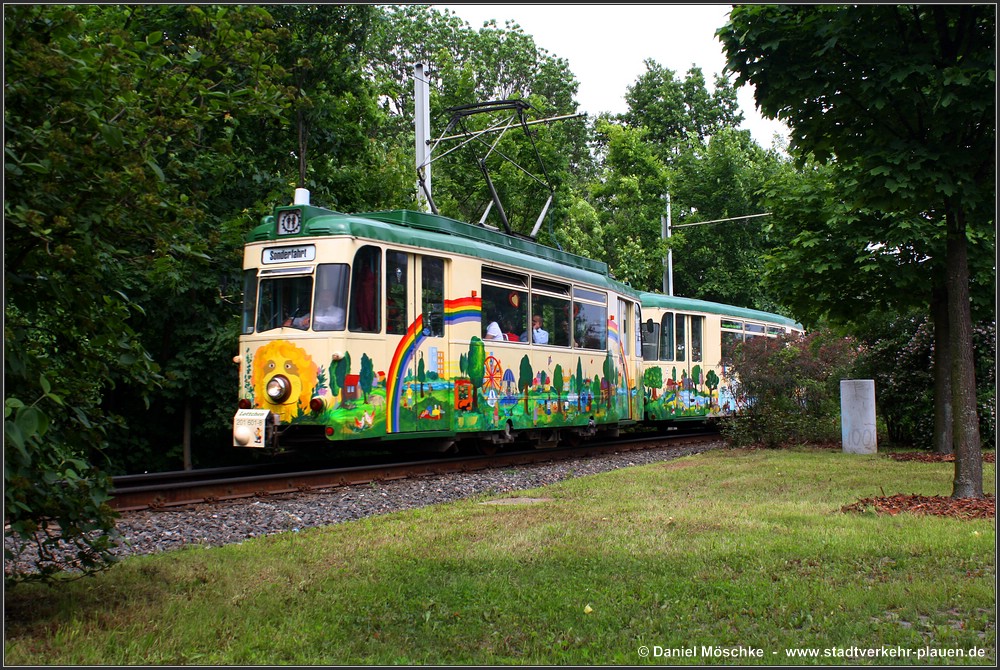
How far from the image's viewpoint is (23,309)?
17.0ft

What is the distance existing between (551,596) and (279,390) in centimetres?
676

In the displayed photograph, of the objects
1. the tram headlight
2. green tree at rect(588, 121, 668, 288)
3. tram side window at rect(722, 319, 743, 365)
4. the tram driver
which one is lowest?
the tram headlight

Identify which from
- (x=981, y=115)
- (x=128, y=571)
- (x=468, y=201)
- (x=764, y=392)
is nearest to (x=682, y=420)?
(x=764, y=392)

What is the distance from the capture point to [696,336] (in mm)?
22375

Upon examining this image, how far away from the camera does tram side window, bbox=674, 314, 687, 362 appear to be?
2170 centimetres

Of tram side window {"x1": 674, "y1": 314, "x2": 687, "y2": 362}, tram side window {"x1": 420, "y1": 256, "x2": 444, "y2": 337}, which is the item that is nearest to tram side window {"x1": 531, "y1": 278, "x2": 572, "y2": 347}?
tram side window {"x1": 420, "y1": 256, "x2": 444, "y2": 337}

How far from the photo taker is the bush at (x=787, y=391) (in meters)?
17.7

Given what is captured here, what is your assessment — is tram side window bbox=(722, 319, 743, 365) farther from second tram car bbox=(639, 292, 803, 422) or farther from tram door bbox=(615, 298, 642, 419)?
tram door bbox=(615, 298, 642, 419)

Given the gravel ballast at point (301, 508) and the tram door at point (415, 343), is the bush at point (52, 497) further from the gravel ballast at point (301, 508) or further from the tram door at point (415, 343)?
the tram door at point (415, 343)

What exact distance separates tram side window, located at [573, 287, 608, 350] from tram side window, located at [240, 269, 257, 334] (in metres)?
6.32

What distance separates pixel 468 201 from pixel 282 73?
75.2 feet

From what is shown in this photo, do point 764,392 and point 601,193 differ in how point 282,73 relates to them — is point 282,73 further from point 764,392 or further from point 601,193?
point 601,193

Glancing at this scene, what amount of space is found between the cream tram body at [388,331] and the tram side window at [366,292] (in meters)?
0.01

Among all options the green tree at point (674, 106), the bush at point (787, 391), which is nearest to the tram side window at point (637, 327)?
the bush at point (787, 391)
